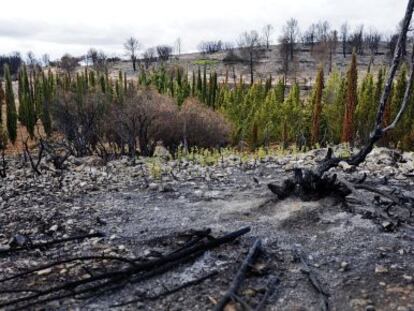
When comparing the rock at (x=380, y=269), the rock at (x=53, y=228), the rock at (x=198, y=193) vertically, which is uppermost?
the rock at (x=380, y=269)

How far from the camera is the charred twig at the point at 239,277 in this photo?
13.1ft

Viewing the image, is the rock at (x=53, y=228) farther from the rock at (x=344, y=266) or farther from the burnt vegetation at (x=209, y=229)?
the rock at (x=344, y=266)

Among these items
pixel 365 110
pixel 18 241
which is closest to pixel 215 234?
pixel 18 241

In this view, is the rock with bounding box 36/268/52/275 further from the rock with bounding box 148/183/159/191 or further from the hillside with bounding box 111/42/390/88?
the hillside with bounding box 111/42/390/88

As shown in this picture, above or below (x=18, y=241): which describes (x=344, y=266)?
above

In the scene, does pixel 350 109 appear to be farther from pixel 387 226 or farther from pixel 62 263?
pixel 62 263

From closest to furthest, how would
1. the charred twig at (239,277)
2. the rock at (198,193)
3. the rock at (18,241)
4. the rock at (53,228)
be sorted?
1. the charred twig at (239,277)
2. the rock at (18,241)
3. the rock at (53,228)
4. the rock at (198,193)

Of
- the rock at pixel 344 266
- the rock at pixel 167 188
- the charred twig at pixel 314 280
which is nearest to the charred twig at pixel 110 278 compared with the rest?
the charred twig at pixel 314 280

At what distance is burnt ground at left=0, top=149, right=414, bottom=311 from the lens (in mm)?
4355

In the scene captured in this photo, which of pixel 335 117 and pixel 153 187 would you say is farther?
pixel 335 117

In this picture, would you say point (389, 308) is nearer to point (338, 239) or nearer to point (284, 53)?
point (338, 239)

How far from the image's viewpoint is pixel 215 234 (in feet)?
19.7

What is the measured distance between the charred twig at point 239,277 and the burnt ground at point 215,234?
102 millimetres

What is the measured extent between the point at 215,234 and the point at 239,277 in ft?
5.16
